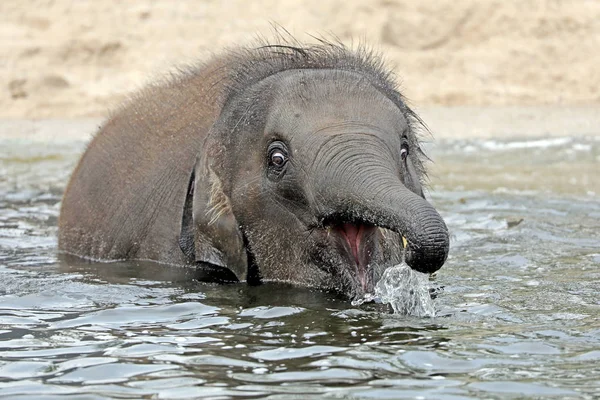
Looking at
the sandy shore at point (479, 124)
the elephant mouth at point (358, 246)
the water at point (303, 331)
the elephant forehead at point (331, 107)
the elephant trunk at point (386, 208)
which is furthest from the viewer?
the sandy shore at point (479, 124)

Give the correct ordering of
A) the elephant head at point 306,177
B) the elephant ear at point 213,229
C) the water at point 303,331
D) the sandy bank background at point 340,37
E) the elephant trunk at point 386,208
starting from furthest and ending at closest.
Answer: the sandy bank background at point 340,37 < the elephant ear at point 213,229 < the elephant head at point 306,177 < the elephant trunk at point 386,208 < the water at point 303,331

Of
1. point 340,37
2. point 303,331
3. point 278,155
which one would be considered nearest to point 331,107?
point 278,155

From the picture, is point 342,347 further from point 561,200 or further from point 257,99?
point 561,200

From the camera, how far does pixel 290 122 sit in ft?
23.4

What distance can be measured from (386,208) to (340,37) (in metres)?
20.7

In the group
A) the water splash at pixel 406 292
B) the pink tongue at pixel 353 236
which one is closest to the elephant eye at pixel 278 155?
the pink tongue at pixel 353 236

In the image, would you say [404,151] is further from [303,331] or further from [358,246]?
[303,331]

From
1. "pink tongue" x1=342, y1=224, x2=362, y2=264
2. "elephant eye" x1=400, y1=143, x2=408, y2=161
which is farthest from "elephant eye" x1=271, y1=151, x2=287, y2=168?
"elephant eye" x1=400, y1=143, x2=408, y2=161

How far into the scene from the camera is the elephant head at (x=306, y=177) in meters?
6.67

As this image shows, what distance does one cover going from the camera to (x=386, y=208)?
606 centimetres

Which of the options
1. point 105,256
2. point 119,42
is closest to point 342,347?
point 105,256

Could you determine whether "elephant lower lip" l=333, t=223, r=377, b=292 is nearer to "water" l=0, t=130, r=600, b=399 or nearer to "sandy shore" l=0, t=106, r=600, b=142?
"water" l=0, t=130, r=600, b=399

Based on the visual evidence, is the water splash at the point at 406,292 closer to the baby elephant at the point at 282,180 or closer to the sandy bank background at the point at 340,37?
the baby elephant at the point at 282,180

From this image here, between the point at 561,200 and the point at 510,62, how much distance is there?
13193 mm
